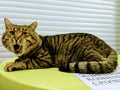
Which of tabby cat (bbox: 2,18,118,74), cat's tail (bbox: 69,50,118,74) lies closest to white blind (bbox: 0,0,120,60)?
tabby cat (bbox: 2,18,118,74)

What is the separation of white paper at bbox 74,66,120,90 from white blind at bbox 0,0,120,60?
570mm

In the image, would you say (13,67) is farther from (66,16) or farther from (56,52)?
(66,16)

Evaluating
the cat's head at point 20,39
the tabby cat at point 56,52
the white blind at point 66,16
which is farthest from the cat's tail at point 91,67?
the white blind at point 66,16

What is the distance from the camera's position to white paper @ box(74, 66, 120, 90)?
542mm

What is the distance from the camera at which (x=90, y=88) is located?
532mm

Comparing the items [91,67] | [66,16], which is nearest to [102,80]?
[91,67]

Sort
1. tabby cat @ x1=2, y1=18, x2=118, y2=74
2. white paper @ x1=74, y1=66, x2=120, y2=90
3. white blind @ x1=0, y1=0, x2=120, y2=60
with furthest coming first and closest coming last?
white blind @ x1=0, y1=0, x2=120, y2=60 < tabby cat @ x1=2, y1=18, x2=118, y2=74 < white paper @ x1=74, y1=66, x2=120, y2=90

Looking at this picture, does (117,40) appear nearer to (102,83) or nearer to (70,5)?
(70,5)

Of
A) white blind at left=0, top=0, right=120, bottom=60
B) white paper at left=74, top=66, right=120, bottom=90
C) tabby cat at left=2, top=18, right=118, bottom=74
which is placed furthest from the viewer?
white blind at left=0, top=0, right=120, bottom=60

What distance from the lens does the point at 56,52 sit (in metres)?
0.79

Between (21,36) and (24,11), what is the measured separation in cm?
44

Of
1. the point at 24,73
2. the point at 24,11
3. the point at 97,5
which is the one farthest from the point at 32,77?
the point at 97,5

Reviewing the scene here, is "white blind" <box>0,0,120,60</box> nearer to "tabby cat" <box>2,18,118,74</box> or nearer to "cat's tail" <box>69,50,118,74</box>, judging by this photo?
"tabby cat" <box>2,18,118,74</box>

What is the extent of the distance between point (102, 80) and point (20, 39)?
0.28 meters
